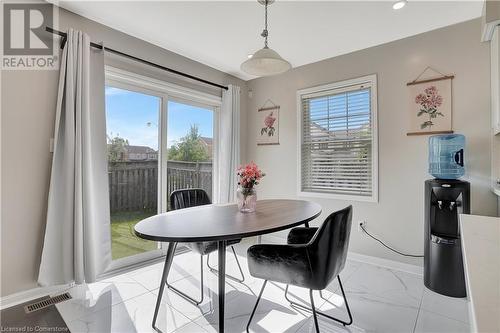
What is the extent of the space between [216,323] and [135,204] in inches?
66.9

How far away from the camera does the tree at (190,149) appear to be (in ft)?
11.3

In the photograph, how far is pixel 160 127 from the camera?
3.25 metres

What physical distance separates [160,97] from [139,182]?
1062 millimetres

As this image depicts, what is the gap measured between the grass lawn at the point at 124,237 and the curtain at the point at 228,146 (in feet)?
3.74

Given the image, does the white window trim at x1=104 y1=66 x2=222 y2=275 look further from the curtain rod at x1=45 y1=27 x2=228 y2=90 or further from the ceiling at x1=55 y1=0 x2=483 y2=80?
the ceiling at x1=55 y1=0 x2=483 y2=80

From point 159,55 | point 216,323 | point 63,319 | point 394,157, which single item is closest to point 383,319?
point 216,323

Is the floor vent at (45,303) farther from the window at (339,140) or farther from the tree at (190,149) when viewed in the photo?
the window at (339,140)

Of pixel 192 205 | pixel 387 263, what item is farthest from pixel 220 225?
pixel 387 263

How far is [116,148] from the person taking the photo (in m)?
2.91

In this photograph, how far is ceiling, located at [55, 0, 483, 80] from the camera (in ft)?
7.60

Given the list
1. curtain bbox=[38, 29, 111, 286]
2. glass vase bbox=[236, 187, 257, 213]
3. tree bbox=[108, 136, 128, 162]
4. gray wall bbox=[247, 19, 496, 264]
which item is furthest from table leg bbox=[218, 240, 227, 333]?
gray wall bbox=[247, 19, 496, 264]

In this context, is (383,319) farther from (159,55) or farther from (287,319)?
(159,55)

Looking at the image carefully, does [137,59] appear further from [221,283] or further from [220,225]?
[221,283]

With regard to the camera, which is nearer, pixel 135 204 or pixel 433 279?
pixel 433 279
